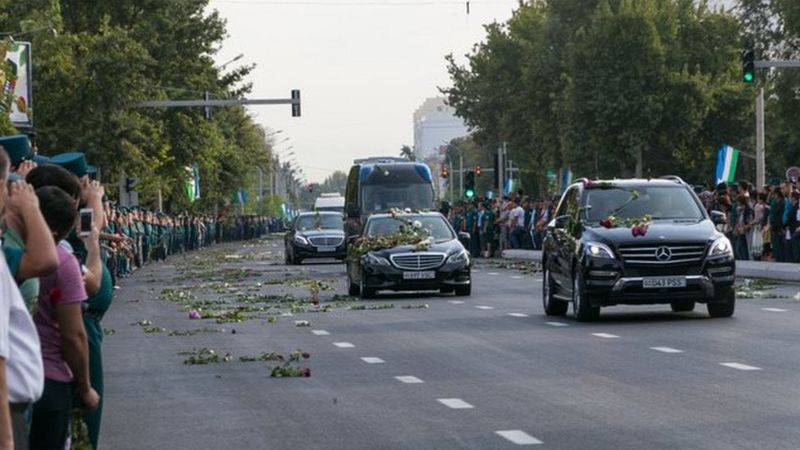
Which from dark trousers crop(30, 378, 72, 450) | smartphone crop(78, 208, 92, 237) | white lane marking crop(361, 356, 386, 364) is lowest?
white lane marking crop(361, 356, 386, 364)

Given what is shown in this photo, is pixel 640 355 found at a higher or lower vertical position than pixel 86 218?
lower

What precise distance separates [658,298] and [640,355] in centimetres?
519

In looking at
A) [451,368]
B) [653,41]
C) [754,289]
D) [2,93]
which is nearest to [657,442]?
[451,368]

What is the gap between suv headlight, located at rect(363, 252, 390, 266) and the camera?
106ft

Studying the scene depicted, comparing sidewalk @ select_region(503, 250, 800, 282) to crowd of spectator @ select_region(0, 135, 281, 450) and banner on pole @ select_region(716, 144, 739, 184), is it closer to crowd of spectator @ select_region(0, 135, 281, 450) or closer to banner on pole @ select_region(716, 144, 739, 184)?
banner on pole @ select_region(716, 144, 739, 184)

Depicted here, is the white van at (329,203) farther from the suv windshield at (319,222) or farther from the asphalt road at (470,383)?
the asphalt road at (470,383)

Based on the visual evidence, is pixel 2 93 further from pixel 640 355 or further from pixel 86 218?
pixel 86 218

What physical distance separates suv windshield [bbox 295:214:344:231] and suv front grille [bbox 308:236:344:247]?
3.30 ft

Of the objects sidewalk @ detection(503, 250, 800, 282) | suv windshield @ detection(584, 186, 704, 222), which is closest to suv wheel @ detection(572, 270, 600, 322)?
suv windshield @ detection(584, 186, 704, 222)

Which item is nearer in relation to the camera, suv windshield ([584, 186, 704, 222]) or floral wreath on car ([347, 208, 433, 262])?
suv windshield ([584, 186, 704, 222])

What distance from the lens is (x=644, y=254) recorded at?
23.3 m

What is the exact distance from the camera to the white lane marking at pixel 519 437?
38.3ft

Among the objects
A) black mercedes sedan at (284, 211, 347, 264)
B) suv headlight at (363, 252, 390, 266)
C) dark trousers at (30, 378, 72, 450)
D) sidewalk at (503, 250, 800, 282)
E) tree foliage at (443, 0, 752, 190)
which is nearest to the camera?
dark trousers at (30, 378, 72, 450)

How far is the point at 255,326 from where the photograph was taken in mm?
24844
